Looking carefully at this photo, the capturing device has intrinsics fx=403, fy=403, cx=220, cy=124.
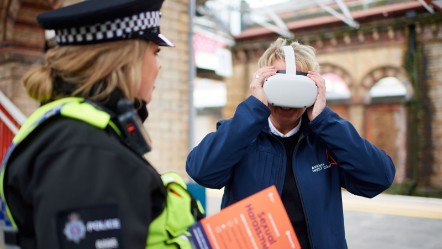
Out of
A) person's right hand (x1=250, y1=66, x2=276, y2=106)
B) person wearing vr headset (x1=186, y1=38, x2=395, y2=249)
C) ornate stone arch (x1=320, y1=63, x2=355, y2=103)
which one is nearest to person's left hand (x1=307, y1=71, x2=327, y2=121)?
person wearing vr headset (x1=186, y1=38, x2=395, y2=249)

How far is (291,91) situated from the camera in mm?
1593

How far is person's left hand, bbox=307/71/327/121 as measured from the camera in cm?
169

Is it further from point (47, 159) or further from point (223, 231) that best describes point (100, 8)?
point (223, 231)

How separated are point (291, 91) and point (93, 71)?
2.71ft

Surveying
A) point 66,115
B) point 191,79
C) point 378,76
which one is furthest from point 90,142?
point 378,76

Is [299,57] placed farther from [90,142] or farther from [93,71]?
[90,142]

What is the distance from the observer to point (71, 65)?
3.35ft

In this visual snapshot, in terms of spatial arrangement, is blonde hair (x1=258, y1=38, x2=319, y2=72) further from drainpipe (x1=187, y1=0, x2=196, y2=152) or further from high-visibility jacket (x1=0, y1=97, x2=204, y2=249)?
drainpipe (x1=187, y1=0, x2=196, y2=152)

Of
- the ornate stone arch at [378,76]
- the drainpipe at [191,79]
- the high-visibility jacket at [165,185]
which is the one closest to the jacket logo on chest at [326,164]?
the high-visibility jacket at [165,185]

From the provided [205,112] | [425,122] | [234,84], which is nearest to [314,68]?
[425,122]

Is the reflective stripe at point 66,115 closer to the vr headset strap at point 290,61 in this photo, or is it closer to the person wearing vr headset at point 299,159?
the person wearing vr headset at point 299,159

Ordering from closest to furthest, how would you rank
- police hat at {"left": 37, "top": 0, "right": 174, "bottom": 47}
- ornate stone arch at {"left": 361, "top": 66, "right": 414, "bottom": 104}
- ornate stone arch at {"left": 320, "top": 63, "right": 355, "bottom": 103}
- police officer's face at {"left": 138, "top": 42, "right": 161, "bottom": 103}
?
police hat at {"left": 37, "top": 0, "right": 174, "bottom": 47}
police officer's face at {"left": 138, "top": 42, "right": 161, "bottom": 103}
ornate stone arch at {"left": 361, "top": 66, "right": 414, "bottom": 104}
ornate stone arch at {"left": 320, "top": 63, "right": 355, "bottom": 103}

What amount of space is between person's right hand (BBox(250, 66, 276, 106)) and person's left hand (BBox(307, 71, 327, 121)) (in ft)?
0.54

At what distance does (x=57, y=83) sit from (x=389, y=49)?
58.8 feet
